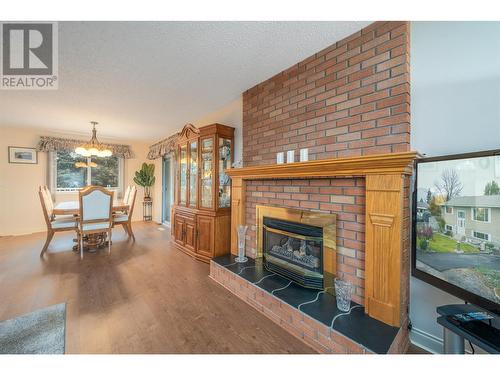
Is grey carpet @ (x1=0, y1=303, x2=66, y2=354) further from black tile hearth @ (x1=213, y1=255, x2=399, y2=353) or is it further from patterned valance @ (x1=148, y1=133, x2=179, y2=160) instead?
patterned valance @ (x1=148, y1=133, x2=179, y2=160)

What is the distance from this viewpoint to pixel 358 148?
5.32 ft

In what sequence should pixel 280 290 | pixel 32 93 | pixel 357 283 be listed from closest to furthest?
pixel 357 283 → pixel 280 290 → pixel 32 93

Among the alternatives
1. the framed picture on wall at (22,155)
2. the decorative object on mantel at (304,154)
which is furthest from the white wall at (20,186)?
the decorative object on mantel at (304,154)

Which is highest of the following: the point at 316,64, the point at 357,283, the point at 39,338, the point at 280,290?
the point at 316,64

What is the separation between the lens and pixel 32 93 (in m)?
2.68

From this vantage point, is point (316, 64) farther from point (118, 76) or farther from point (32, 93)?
point (32, 93)

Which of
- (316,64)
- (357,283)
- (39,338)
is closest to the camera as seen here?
(39,338)

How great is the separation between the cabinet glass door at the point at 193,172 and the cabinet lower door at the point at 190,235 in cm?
32

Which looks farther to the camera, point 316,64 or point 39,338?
point 316,64

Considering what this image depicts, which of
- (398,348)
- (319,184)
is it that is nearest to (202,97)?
(319,184)

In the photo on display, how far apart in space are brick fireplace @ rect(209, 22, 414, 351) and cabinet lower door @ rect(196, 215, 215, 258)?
1.04 meters

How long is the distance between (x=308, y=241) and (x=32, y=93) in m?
3.88

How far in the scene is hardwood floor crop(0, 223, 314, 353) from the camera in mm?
1453

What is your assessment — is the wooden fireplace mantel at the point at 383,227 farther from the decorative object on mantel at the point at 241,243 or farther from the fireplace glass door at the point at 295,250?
the decorative object on mantel at the point at 241,243
